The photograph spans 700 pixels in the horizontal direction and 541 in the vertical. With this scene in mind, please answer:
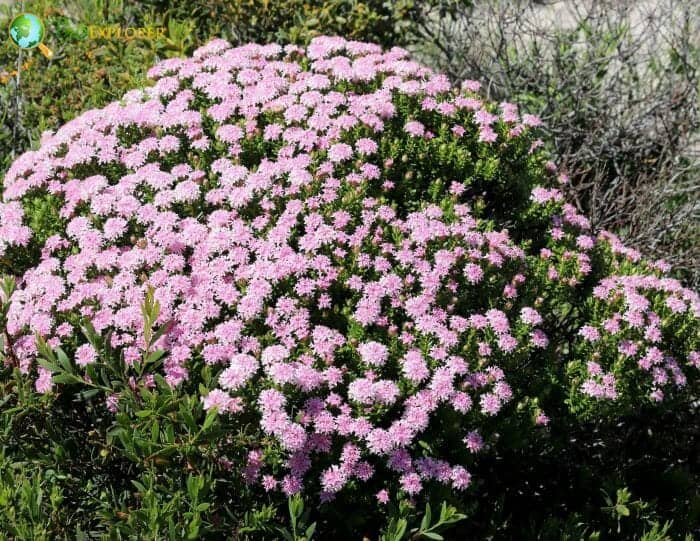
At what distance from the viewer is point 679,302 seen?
11.8 feet

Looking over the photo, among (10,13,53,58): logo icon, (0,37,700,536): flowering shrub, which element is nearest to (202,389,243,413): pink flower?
(0,37,700,536): flowering shrub

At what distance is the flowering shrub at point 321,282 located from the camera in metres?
2.84

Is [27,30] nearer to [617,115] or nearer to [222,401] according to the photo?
[222,401]

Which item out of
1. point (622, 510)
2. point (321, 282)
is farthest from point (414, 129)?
point (622, 510)

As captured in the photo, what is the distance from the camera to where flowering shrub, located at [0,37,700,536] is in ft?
9.33

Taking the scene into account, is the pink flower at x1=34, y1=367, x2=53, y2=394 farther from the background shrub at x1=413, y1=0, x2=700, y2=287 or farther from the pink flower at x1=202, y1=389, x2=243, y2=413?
the background shrub at x1=413, y1=0, x2=700, y2=287

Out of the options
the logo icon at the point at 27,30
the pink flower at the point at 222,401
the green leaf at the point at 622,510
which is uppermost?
the logo icon at the point at 27,30

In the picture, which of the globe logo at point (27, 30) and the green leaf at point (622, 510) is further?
the globe logo at point (27, 30)

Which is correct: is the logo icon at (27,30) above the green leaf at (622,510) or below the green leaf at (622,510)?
above

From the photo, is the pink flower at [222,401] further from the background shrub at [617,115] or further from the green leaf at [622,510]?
the background shrub at [617,115]

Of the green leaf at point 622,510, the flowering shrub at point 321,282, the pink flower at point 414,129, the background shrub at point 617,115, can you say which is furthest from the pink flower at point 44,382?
the background shrub at point 617,115

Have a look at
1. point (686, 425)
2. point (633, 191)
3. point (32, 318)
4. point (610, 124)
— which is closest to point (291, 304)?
point (32, 318)

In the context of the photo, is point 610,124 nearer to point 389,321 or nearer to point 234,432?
point 389,321

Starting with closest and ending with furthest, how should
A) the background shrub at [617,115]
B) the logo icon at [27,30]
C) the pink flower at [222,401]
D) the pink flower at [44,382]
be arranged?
the pink flower at [222,401] → the pink flower at [44,382] → the logo icon at [27,30] → the background shrub at [617,115]
